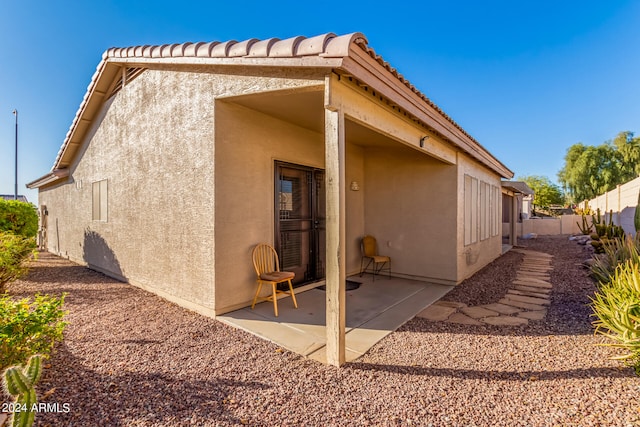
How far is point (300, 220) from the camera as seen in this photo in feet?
19.8

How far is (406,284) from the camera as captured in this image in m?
6.68

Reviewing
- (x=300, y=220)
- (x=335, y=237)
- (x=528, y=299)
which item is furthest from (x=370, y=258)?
(x=335, y=237)

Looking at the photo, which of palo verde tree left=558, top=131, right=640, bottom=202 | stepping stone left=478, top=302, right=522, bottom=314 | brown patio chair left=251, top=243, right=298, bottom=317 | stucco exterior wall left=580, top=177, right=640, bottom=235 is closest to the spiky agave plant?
brown patio chair left=251, top=243, right=298, bottom=317

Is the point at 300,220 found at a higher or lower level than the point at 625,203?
lower

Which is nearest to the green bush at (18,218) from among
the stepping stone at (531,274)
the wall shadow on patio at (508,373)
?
the wall shadow on patio at (508,373)

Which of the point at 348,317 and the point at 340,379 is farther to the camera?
the point at 348,317

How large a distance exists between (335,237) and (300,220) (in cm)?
298

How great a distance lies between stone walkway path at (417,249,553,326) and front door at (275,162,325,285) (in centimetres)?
252

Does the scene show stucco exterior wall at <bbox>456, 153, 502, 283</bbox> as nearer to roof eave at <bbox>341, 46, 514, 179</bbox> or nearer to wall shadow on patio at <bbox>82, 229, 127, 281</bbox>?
roof eave at <bbox>341, 46, 514, 179</bbox>

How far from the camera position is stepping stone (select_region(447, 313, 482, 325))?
14.3 feet

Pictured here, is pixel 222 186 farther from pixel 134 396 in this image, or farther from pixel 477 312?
pixel 477 312

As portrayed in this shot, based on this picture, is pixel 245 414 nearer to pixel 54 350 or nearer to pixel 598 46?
pixel 54 350

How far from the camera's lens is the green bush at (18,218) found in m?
8.21

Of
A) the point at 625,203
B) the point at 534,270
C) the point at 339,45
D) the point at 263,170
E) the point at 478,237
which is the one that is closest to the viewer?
the point at 339,45
